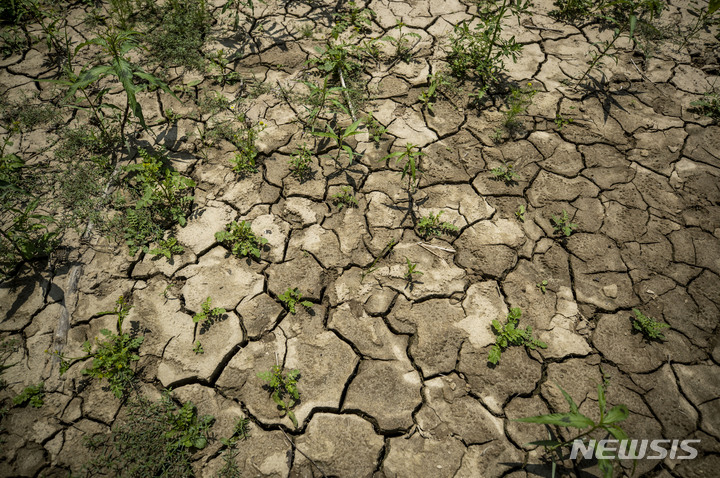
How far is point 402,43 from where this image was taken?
3602mm

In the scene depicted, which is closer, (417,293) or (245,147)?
(417,293)

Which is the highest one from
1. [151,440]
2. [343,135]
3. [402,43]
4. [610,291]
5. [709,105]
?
[402,43]

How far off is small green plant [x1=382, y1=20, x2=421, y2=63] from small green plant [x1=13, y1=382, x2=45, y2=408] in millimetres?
3693

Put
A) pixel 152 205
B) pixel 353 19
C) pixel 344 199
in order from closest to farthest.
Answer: pixel 152 205, pixel 344 199, pixel 353 19

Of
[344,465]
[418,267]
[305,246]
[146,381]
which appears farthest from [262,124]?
[344,465]

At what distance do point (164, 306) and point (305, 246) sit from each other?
0.96m

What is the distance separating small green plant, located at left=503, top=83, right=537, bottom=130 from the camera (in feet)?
10.1

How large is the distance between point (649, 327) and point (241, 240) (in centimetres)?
268

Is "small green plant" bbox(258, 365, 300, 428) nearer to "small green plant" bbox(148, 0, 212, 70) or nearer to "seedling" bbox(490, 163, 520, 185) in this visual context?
"seedling" bbox(490, 163, 520, 185)

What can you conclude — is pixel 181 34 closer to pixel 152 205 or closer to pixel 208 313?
pixel 152 205

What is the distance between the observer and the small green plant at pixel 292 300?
223 cm

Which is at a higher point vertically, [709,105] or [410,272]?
[709,105]

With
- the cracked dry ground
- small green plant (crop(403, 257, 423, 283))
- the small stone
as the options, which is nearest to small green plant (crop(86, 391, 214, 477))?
the cracked dry ground

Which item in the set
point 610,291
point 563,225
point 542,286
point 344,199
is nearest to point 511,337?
point 542,286
